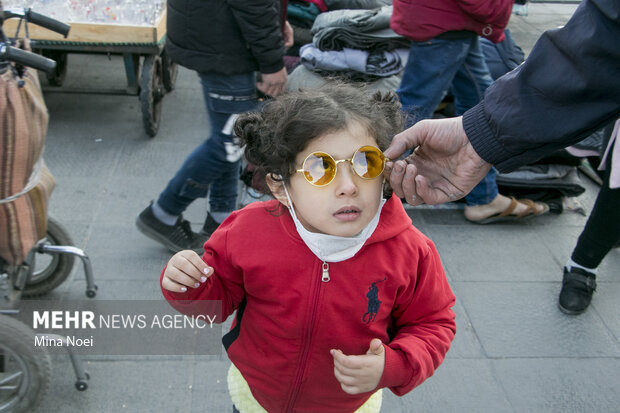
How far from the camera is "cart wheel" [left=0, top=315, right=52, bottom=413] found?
6.61ft

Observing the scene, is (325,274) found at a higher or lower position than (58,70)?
higher

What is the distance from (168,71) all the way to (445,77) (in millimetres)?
2715

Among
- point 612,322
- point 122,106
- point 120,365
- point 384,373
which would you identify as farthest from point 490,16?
point 122,106

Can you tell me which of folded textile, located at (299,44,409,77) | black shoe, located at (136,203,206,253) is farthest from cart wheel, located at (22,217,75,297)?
folded textile, located at (299,44,409,77)

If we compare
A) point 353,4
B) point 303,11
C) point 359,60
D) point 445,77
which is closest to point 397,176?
point 445,77

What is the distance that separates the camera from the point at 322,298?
1.42m

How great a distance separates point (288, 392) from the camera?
1.52 metres

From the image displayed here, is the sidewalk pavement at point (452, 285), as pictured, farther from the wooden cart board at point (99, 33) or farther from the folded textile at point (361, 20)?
the folded textile at point (361, 20)

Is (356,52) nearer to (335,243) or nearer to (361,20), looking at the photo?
(361,20)

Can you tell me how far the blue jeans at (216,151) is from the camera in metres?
2.85

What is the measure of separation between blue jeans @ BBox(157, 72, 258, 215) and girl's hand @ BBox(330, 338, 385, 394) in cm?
166

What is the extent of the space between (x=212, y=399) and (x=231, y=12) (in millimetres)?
1750

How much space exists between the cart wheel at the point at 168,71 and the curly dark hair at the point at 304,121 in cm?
357

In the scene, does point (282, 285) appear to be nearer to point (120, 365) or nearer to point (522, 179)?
point (120, 365)
